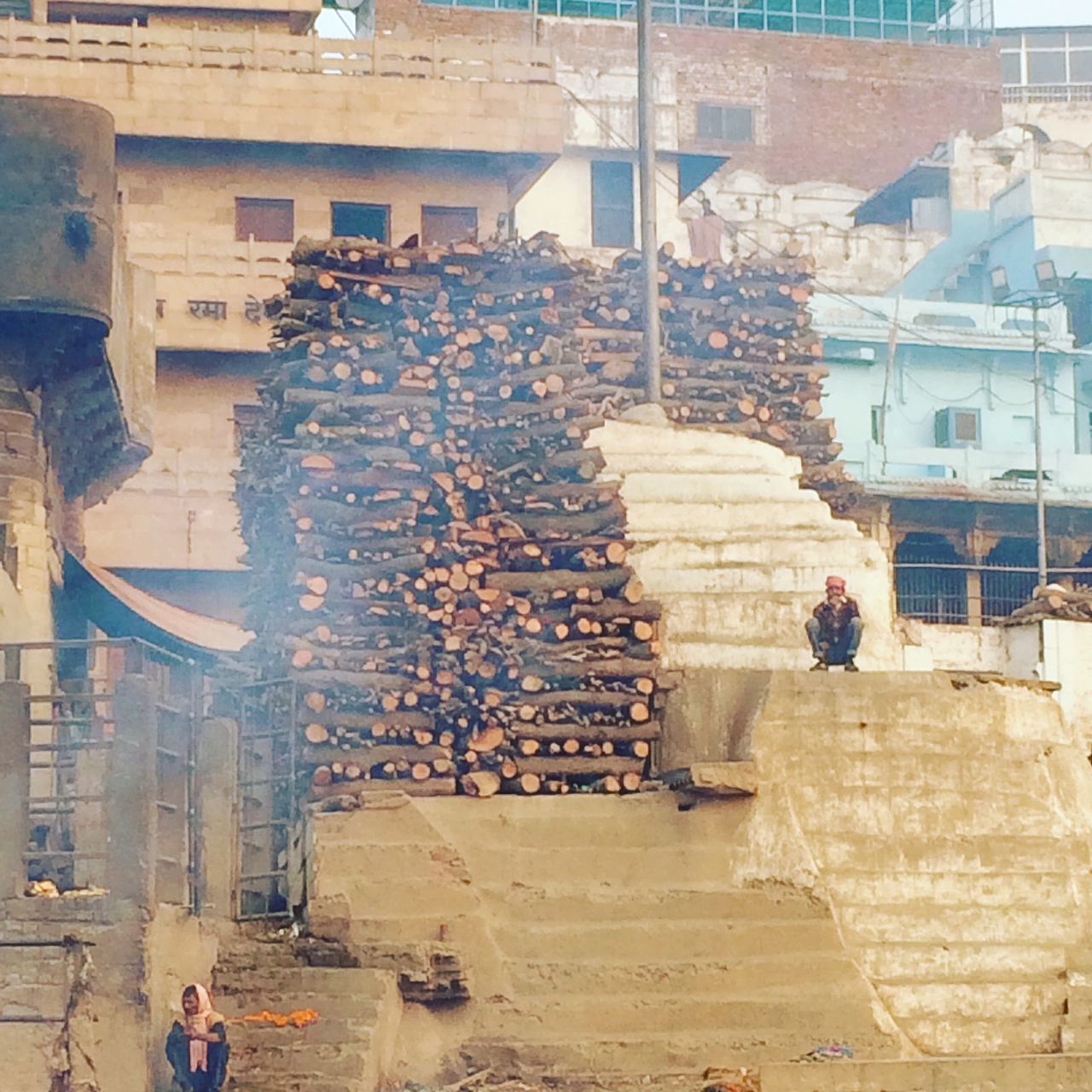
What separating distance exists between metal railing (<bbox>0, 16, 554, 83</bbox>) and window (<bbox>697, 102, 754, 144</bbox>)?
59.2 feet

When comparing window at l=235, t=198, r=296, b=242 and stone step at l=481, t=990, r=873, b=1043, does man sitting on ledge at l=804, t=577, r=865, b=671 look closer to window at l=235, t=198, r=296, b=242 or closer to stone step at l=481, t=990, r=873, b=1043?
stone step at l=481, t=990, r=873, b=1043

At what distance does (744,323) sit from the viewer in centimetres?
2289

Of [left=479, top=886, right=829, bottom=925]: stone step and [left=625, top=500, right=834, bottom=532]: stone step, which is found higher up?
[left=625, top=500, right=834, bottom=532]: stone step

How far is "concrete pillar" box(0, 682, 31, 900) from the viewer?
1584cm

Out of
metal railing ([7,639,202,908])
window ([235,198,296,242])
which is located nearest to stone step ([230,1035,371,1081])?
metal railing ([7,639,202,908])

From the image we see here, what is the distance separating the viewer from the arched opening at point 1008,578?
124 ft

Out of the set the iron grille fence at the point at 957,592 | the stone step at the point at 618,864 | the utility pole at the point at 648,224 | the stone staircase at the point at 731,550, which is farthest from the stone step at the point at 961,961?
the iron grille fence at the point at 957,592

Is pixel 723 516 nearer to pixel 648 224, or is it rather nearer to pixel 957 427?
pixel 648 224

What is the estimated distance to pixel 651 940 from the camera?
17.2 metres

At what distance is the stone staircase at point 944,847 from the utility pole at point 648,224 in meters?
4.67

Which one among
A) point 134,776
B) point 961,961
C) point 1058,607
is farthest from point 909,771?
point 1058,607

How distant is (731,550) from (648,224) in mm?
4666

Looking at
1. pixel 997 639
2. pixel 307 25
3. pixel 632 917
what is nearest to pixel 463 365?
pixel 632 917

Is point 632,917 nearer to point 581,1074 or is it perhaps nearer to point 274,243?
point 581,1074
